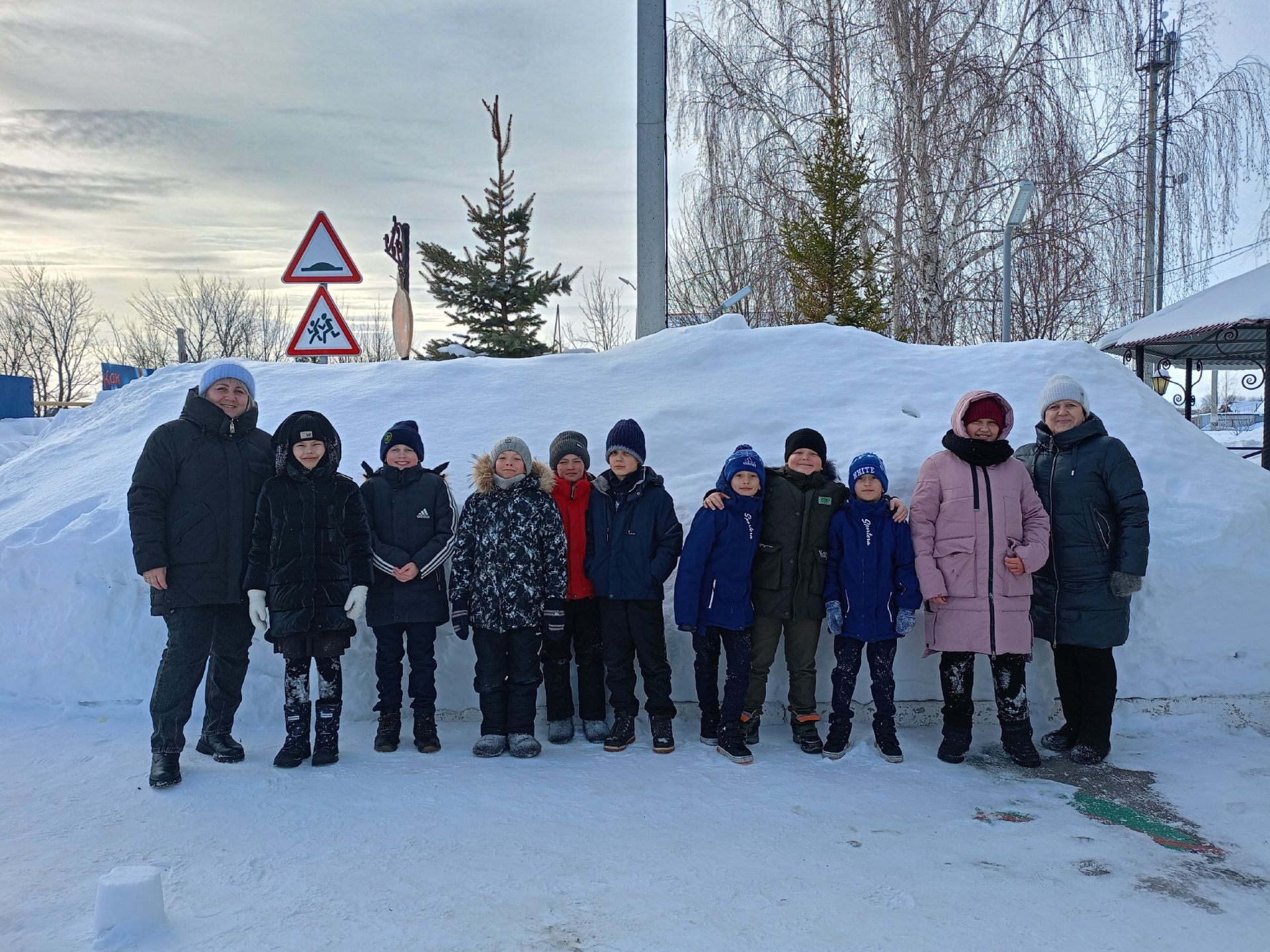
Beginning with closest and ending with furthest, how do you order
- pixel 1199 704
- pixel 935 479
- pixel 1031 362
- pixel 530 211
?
pixel 935 479
pixel 1199 704
pixel 1031 362
pixel 530 211

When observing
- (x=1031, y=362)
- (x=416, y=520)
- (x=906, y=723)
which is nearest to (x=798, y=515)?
(x=906, y=723)

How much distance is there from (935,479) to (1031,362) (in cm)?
262

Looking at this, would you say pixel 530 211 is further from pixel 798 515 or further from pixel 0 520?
pixel 798 515

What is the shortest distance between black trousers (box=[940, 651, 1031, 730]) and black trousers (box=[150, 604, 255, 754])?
3366mm

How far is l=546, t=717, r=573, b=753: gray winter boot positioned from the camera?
14.4 ft

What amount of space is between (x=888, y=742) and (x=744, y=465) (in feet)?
4.85

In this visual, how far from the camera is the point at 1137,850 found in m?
3.16

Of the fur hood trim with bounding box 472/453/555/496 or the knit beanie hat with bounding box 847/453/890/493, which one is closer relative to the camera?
the knit beanie hat with bounding box 847/453/890/493

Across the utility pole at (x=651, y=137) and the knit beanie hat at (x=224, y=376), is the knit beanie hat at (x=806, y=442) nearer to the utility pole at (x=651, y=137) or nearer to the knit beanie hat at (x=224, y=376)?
the knit beanie hat at (x=224, y=376)

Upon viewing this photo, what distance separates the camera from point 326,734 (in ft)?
13.3

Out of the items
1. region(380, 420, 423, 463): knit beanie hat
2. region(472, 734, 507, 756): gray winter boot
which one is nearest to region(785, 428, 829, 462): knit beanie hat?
region(380, 420, 423, 463): knit beanie hat

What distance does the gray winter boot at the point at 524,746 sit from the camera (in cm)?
415

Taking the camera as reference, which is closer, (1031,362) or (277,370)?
(1031,362)

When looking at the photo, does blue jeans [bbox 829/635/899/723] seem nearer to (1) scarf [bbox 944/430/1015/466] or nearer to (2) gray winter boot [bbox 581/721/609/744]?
(1) scarf [bbox 944/430/1015/466]
